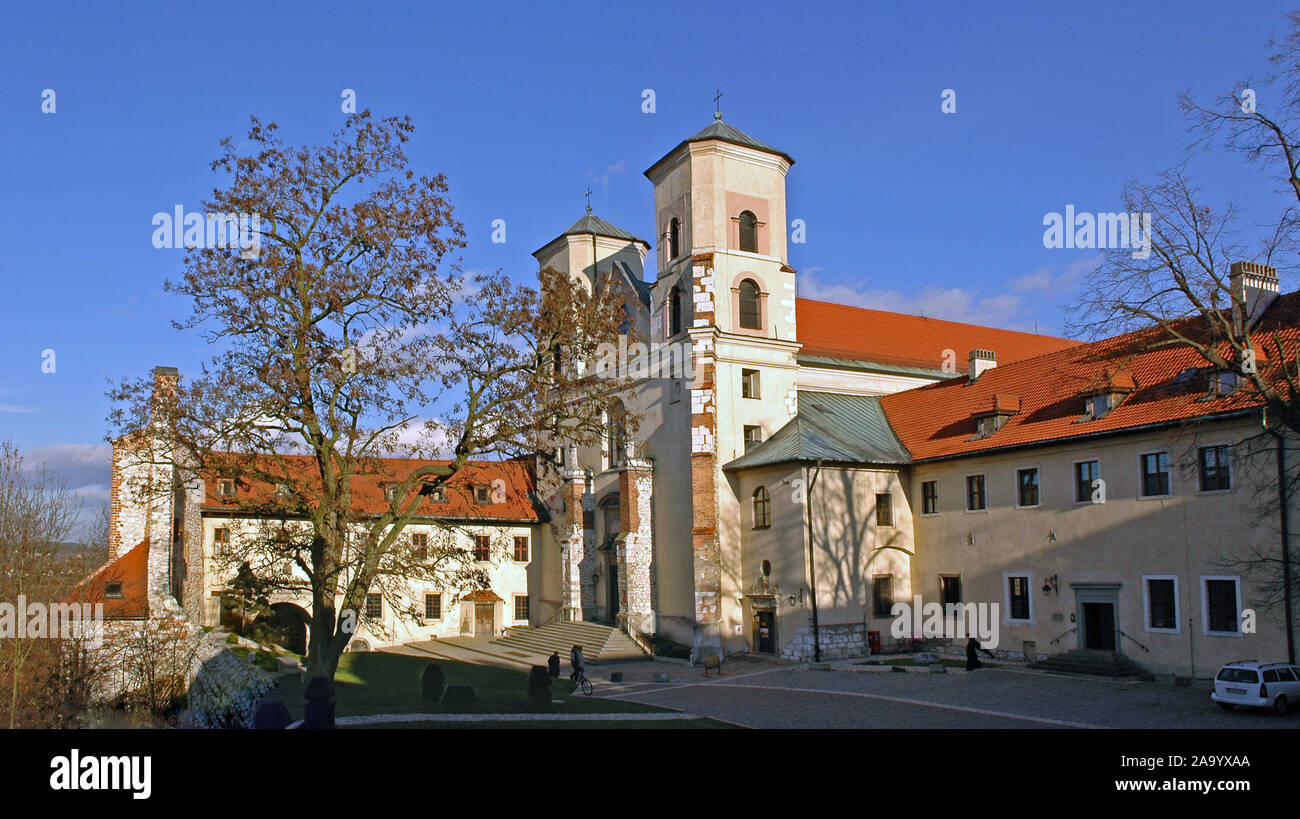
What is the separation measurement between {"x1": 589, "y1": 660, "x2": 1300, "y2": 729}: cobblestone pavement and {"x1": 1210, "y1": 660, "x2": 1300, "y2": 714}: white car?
Answer: 310mm

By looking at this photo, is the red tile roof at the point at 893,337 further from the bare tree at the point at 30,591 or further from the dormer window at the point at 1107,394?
the bare tree at the point at 30,591

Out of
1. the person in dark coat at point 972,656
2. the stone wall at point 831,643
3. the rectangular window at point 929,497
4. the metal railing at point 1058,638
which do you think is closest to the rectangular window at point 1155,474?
the metal railing at point 1058,638

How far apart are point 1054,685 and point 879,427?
533 inches

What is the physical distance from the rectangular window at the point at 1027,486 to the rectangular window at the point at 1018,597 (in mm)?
2339

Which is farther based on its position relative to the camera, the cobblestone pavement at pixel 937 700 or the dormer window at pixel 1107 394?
the dormer window at pixel 1107 394

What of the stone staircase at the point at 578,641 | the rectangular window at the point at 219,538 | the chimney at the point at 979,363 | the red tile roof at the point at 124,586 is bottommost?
the stone staircase at the point at 578,641

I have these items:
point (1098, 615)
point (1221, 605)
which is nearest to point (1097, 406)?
point (1098, 615)

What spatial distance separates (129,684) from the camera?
2991 centimetres

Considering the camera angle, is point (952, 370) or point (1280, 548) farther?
point (952, 370)

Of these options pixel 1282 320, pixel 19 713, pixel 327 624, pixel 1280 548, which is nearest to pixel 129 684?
pixel 19 713

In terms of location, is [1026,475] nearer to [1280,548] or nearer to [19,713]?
[1280,548]

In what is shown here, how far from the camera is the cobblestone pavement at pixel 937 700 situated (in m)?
19.9

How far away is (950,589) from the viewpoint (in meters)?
33.2

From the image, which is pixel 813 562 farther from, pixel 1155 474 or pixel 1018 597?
pixel 1155 474
